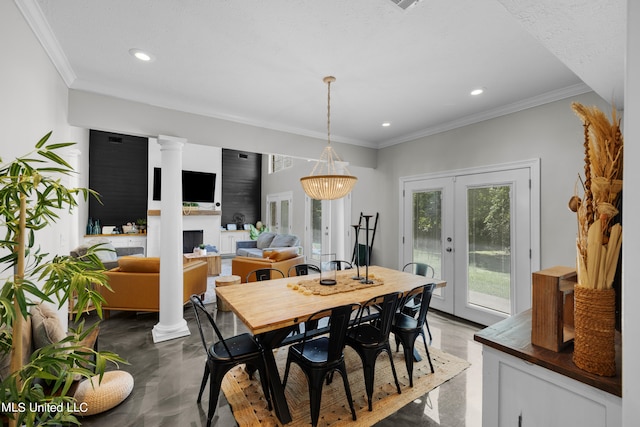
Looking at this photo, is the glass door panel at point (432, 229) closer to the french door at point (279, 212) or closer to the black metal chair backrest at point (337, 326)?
the black metal chair backrest at point (337, 326)

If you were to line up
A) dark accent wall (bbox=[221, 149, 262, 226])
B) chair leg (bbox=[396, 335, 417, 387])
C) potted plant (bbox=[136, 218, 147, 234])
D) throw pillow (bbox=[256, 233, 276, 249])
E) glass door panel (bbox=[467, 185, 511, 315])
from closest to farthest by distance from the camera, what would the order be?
chair leg (bbox=[396, 335, 417, 387]), glass door panel (bbox=[467, 185, 511, 315]), potted plant (bbox=[136, 218, 147, 234]), throw pillow (bbox=[256, 233, 276, 249]), dark accent wall (bbox=[221, 149, 262, 226])

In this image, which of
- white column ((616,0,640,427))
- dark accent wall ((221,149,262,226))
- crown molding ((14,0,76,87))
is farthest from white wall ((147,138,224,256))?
white column ((616,0,640,427))

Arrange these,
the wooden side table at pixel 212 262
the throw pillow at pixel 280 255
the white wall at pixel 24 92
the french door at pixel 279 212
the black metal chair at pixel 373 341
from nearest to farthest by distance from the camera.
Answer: the white wall at pixel 24 92, the black metal chair at pixel 373 341, the throw pillow at pixel 280 255, the wooden side table at pixel 212 262, the french door at pixel 279 212

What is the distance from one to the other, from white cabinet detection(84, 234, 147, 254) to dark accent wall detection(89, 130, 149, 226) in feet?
2.02

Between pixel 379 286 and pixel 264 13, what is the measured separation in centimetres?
240

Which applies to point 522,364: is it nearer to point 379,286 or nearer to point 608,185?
point 608,185

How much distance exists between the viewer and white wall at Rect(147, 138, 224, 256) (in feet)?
24.7

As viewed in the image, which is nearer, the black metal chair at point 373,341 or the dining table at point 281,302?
the dining table at point 281,302

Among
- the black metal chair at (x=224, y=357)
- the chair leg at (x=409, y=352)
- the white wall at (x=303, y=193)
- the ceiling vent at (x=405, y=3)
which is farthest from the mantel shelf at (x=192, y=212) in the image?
the ceiling vent at (x=405, y=3)

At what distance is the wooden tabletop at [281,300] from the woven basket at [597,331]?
144 cm

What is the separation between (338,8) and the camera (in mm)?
1755

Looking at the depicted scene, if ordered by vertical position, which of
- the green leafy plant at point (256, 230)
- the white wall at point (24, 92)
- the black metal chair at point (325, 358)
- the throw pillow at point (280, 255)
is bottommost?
the black metal chair at point (325, 358)

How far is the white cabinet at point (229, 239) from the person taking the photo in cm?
891

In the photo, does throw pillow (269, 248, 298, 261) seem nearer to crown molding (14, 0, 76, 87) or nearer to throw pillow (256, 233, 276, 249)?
throw pillow (256, 233, 276, 249)
